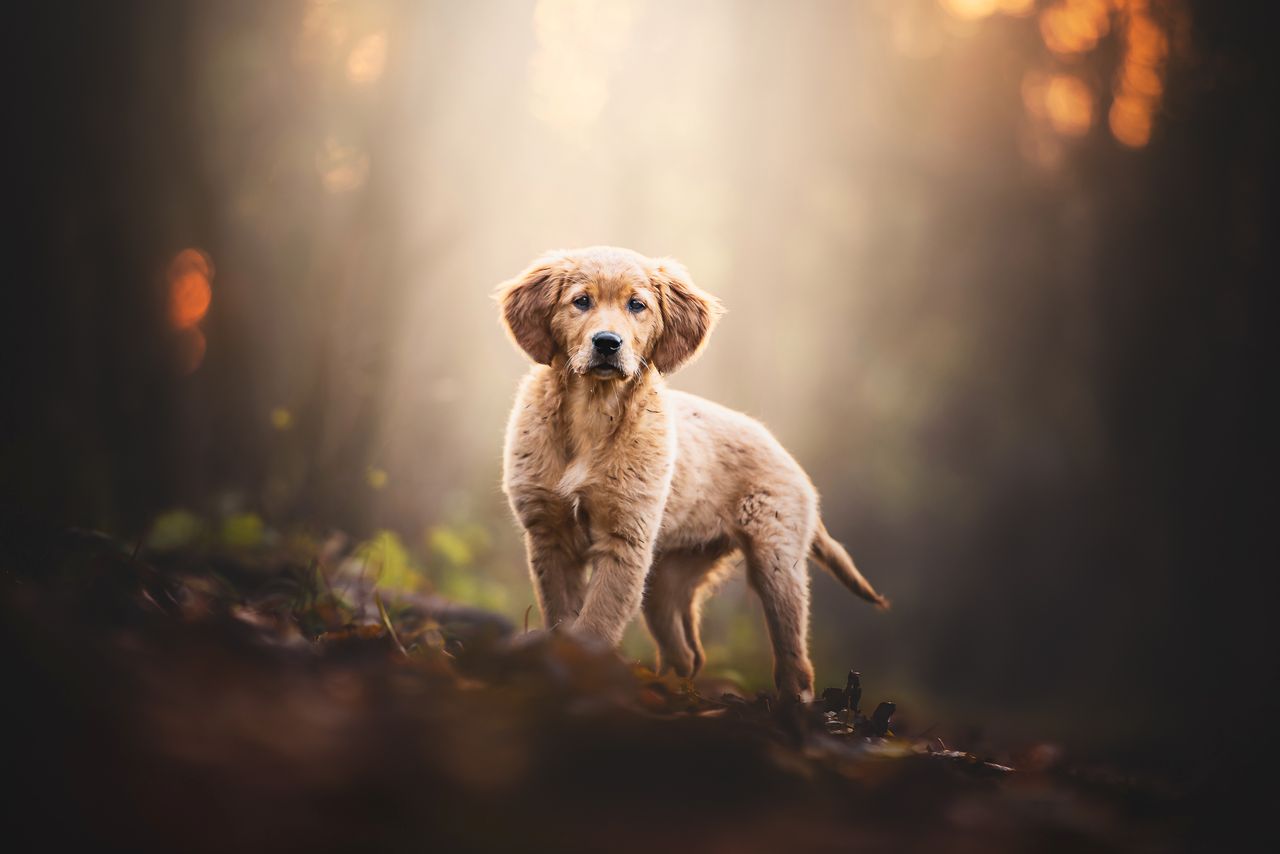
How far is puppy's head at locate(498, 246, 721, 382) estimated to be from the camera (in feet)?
13.5

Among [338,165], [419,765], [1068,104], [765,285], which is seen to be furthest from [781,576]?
[1068,104]

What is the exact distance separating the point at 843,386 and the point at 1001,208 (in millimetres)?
4134

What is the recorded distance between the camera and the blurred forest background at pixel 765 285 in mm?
8094

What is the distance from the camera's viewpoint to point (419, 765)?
1378 mm

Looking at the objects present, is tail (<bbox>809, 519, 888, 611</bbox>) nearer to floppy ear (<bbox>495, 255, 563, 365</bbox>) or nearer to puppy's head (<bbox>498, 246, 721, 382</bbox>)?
puppy's head (<bbox>498, 246, 721, 382</bbox>)

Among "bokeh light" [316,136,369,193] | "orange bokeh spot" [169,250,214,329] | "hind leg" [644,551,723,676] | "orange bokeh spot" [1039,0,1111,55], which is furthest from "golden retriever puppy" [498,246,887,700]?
"orange bokeh spot" [1039,0,1111,55]

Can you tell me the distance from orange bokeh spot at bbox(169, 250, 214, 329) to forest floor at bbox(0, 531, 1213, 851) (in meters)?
8.52

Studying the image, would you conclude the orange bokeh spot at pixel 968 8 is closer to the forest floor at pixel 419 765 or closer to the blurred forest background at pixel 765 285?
the blurred forest background at pixel 765 285

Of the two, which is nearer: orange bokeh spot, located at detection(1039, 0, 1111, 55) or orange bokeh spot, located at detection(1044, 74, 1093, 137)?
orange bokeh spot, located at detection(1039, 0, 1111, 55)

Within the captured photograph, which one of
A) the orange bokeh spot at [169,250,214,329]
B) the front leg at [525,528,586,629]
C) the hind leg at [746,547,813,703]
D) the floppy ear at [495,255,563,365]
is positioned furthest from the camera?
the orange bokeh spot at [169,250,214,329]

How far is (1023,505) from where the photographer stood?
1614 cm

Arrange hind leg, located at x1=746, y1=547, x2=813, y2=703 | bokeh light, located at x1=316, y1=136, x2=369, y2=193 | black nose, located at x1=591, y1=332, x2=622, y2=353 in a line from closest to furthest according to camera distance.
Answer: black nose, located at x1=591, y1=332, x2=622, y2=353 < hind leg, located at x1=746, y1=547, x2=813, y2=703 < bokeh light, located at x1=316, y1=136, x2=369, y2=193

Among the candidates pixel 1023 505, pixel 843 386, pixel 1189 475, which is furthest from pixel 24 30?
pixel 1023 505

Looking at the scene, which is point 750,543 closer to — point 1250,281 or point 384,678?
point 384,678
